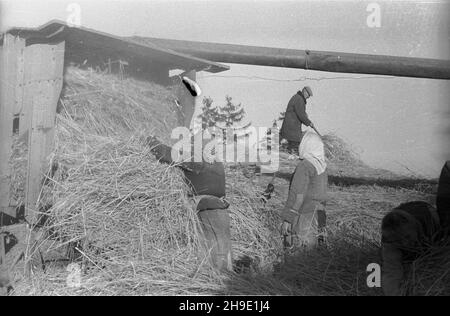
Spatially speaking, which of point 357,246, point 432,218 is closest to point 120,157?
point 357,246

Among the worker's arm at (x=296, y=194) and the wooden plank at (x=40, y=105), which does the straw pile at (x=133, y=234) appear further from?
the worker's arm at (x=296, y=194)

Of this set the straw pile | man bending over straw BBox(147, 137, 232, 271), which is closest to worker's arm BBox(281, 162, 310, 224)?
the straw pile

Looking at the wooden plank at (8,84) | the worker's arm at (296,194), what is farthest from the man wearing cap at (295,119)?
the wooden plank at (8,84)

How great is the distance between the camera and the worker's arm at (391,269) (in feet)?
11.0

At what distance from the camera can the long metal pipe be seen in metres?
5.90

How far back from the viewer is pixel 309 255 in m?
4.26

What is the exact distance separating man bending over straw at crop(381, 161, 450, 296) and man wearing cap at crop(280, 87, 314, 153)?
3.18 m

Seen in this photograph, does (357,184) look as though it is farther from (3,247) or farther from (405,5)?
(3,247)

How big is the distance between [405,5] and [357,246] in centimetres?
257

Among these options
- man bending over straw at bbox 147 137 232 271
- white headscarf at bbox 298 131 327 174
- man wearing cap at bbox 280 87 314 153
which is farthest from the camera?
man wearing cap at bbox 280 87 314 153

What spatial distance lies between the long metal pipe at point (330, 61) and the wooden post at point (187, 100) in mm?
330

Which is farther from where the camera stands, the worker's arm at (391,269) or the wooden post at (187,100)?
the wooden post at (187,100)

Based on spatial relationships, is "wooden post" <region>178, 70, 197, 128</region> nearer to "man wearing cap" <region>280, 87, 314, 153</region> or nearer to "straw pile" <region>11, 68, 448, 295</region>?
"straw pile" <region>11, 68, 448, 295</region>

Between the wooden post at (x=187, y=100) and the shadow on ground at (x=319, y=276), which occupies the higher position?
the wooden post at (x=187, y=100)
